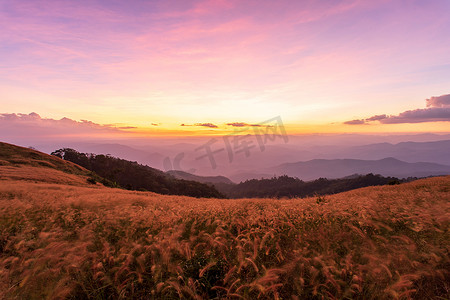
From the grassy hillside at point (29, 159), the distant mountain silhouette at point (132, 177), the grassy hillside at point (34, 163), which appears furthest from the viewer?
the distant mountain silhouette at point (132, 177)

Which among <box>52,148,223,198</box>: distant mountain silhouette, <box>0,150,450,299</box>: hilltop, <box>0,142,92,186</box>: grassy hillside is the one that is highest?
<box>0,150,450,299</box>: hilltop

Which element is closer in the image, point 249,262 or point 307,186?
point 249,262

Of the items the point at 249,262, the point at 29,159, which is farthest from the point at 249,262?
the point at 29,159

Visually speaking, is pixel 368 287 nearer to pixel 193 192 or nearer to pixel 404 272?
pixel 404 272

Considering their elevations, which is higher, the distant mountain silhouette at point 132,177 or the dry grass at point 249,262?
the dry grass at point 249,262

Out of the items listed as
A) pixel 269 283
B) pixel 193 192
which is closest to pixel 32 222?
pixel 269 283

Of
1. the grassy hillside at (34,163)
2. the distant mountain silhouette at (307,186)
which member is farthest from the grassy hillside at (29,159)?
the distant mountain silhouette at (307,186)

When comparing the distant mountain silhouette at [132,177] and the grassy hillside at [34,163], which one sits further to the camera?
the distant mountain silhouette at [132,177]

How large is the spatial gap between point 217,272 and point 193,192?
99.6 m

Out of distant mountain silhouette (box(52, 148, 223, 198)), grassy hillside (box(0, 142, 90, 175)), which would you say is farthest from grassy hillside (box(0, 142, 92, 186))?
distant mountain silhouette (box(52, 148, 223, 198))

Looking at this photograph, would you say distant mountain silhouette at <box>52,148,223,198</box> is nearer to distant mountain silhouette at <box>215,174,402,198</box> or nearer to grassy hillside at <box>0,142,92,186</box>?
distant mountain silhouette at <box>215,174,402,198</box>

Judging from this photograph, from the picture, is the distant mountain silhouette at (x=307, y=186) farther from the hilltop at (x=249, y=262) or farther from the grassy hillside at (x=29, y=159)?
the hilltop at (x=249, y=262)

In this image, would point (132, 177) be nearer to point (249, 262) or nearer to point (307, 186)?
point (249, 262)

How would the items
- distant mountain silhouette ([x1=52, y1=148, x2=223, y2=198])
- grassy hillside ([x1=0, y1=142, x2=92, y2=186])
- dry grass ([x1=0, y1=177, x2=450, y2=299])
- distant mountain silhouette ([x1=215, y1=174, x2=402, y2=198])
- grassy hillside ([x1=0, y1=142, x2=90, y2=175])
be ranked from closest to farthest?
dry grass ([x1=0, y1=177, x2=450, y2=299]) → grassy hillside ([x1=0, y1=142, x2=92, y2=186]) → grassy hillside ([x1=0, y1=142, x2=90, y2=175]) → distant mountain silhouette ([x1=52, y1=148, x2=223, y2=198]) → distant mountain silhouette ([x1=215, y1=174, x2=402, y2=198])
